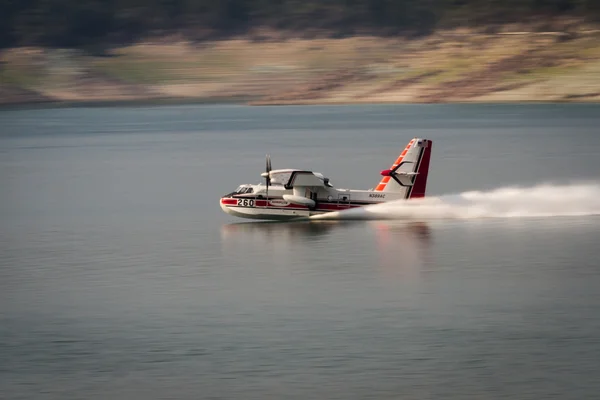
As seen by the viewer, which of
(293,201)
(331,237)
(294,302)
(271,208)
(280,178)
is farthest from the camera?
(271,208)

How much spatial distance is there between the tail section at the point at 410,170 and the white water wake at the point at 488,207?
38.4 inches

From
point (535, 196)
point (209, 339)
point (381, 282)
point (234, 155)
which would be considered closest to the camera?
point (209, 339)

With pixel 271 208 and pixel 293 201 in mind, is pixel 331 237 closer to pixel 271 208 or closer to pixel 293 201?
pixel 293 201

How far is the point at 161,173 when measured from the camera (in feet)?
400

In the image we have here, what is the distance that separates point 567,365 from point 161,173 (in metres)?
86.1

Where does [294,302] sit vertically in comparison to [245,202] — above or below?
below

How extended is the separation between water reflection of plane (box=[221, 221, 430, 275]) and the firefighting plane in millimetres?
1122

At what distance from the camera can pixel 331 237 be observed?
67688mm

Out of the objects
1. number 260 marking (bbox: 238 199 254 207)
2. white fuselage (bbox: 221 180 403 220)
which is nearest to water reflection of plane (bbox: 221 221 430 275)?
white fuselage (bbox: 221 180 403 220)

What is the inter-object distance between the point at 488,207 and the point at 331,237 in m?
14.9

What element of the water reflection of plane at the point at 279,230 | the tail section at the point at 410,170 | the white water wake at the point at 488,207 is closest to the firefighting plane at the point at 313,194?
the tail section at the point at 410,170

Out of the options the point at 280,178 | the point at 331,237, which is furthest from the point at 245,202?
the point at 331,237

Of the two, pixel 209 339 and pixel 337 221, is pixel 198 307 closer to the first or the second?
pixel 209 339

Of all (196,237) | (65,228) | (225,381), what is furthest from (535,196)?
(225,381)
